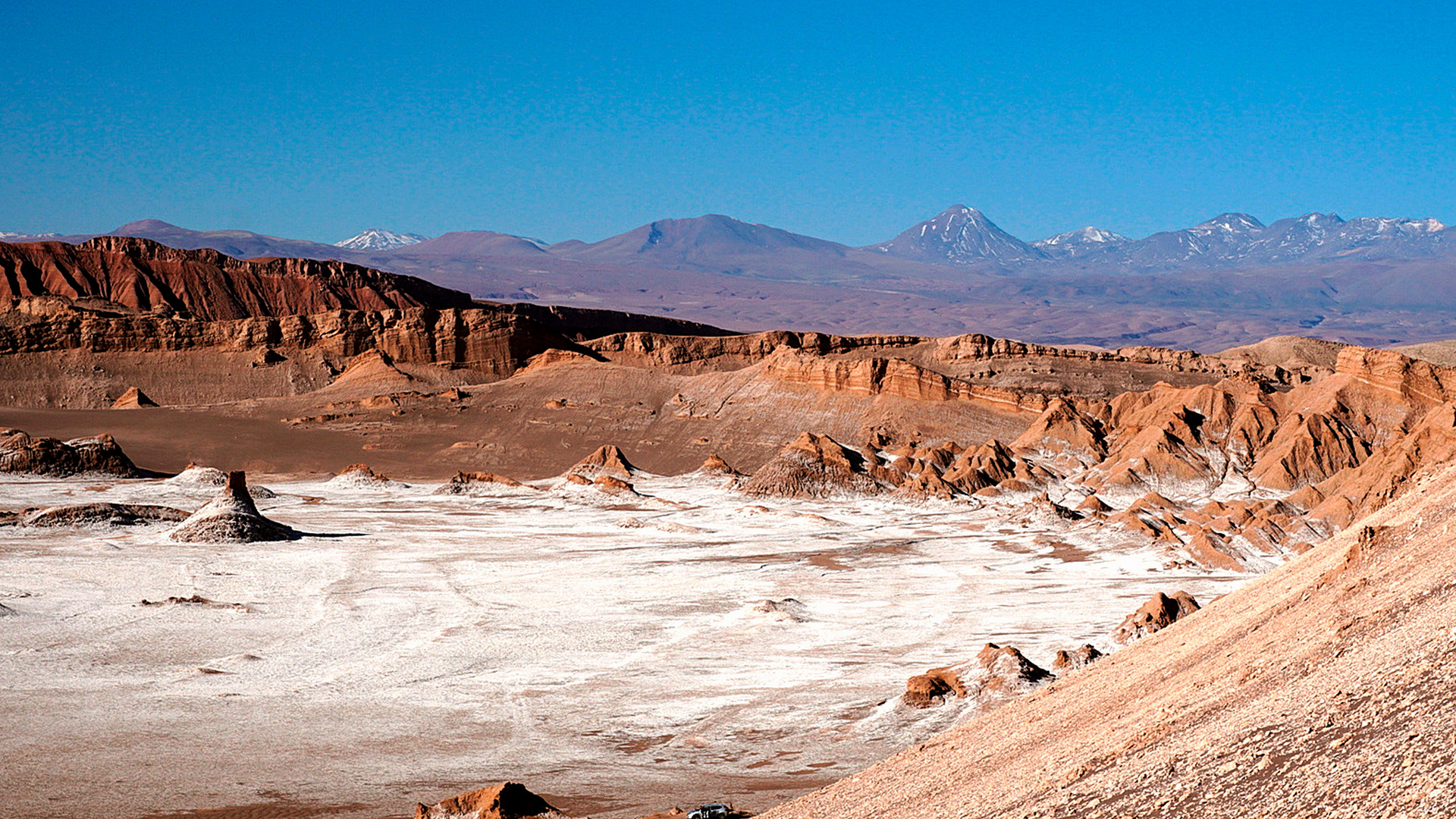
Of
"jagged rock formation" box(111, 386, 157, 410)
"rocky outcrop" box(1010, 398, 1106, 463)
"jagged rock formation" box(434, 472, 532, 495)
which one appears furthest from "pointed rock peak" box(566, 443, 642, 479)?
"jagged rock formation" box(111, 386, 157, 410)

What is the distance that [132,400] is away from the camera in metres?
75.8

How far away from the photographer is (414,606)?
29266 mm

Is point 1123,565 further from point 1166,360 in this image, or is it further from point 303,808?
point 1166,360

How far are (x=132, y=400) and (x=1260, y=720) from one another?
76080mm

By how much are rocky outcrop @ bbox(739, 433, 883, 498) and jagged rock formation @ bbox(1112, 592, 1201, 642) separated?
2821 centimetres

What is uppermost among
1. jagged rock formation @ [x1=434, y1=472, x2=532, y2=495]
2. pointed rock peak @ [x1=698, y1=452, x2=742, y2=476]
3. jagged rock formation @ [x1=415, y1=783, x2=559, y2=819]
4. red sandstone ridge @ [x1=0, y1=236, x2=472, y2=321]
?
red sandstone ridge @ [x1=0, y1=236, x2=472, y2=321]

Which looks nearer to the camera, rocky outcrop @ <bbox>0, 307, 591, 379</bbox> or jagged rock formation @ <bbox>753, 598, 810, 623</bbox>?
jagged rock formation @ <bbox>753, 598, 810, 623</bbox>

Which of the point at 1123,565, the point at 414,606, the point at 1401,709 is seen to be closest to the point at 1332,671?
the point at 1401,709

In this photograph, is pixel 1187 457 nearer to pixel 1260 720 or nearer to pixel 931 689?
pixel 931 689

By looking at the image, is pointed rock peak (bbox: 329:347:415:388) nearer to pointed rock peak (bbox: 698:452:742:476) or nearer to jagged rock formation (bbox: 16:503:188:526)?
pointed rock peak (bbox: 698:452:742:476)

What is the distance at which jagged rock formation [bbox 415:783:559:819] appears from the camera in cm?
1348

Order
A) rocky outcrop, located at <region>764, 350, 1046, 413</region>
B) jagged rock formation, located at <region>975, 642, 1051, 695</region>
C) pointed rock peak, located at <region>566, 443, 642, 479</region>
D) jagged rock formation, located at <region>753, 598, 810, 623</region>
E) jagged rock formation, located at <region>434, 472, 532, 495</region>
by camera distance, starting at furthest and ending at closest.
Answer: rocky outcrop, located at <region>764, 350, 1046, 413</region> < pointed rock peak, located at <region>566, 443, 642, 479</region> < jagged rock formation, located at <region>434, 472, 532, 495</region> < jagged rock formation, located at <region>753, 598, 810, 623</region> < jagged rock formation, located at <region>975, 642, 1051, 695</region>

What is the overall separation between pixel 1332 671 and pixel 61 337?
279ft

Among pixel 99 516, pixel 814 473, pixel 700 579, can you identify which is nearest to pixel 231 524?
pixel 99 516
